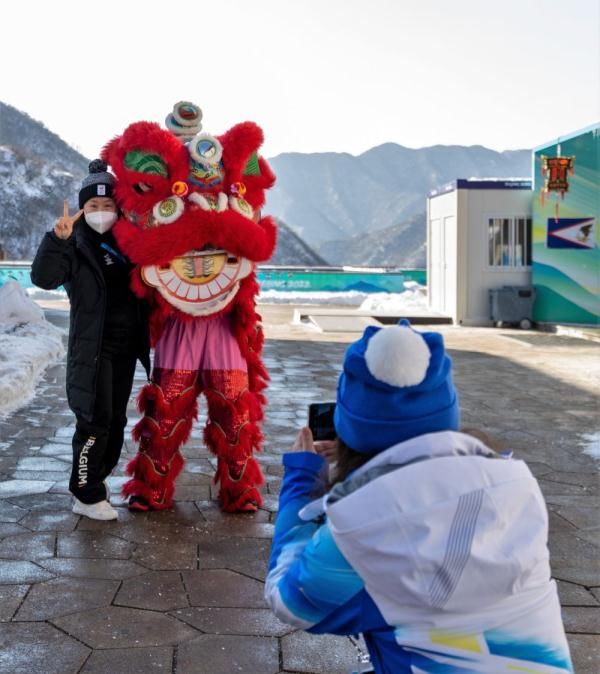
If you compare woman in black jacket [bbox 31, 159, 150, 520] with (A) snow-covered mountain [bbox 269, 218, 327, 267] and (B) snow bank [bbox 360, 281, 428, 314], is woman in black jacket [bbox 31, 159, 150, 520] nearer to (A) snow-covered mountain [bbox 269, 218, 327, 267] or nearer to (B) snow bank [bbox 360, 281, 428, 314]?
(B) snow bank [bbox 360, 281, 428, 314]

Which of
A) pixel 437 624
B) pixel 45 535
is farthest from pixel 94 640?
pixel 437 624

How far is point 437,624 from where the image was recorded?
1.63m

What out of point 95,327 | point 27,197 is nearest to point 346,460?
point 95,327

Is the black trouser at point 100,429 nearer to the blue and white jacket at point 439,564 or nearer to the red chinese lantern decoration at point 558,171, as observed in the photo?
the blue and white jacket at point 439,564

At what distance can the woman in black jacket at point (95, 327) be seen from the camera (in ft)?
14.2

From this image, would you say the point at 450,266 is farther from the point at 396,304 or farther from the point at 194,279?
the point at 194,279

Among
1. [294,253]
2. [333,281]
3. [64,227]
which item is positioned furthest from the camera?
[294,253]

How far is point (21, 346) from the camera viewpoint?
10.3 meters

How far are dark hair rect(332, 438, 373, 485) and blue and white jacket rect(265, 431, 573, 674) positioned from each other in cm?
7

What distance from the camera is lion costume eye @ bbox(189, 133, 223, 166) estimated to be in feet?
14.7

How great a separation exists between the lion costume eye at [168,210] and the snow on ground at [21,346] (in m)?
3.47

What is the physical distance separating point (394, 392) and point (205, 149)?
9.99 feet

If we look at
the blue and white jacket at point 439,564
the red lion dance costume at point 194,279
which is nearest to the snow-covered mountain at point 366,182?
the red lion dance costume at point 194,279

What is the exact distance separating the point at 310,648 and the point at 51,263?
208 cm
